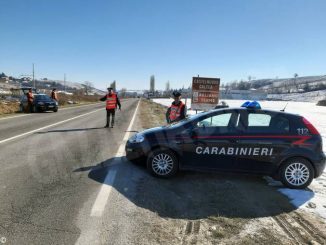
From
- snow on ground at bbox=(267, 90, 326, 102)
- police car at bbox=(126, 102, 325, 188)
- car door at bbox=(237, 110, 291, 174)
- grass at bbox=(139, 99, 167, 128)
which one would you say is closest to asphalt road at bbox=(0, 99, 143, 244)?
police car at bbox=(126, 102, 325, 188)

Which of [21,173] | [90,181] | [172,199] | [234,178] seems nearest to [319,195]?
[234,178]

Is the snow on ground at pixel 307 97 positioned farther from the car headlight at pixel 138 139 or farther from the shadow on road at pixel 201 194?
the car headlight at pixel 138 139

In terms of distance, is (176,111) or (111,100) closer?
(176,111)

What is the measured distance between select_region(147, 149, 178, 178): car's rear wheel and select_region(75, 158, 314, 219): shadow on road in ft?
0.49

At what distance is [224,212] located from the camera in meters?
4.82

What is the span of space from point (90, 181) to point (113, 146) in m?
3.79

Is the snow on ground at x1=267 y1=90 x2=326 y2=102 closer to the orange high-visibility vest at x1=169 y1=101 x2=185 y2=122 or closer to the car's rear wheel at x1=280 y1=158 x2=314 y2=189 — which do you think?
the orange high-visibility vest at x1=169 y1=101 x2=185 y2=122

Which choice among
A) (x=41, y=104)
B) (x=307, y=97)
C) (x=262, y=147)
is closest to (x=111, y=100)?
(x=262, y=147)

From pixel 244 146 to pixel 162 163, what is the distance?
64.2 inches

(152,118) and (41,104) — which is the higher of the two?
(41,104)

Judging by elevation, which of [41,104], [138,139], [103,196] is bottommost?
[41,104]

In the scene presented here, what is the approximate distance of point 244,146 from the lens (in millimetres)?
6309

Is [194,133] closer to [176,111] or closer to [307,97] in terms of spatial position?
[176,111]

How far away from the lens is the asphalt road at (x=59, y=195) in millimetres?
3902
